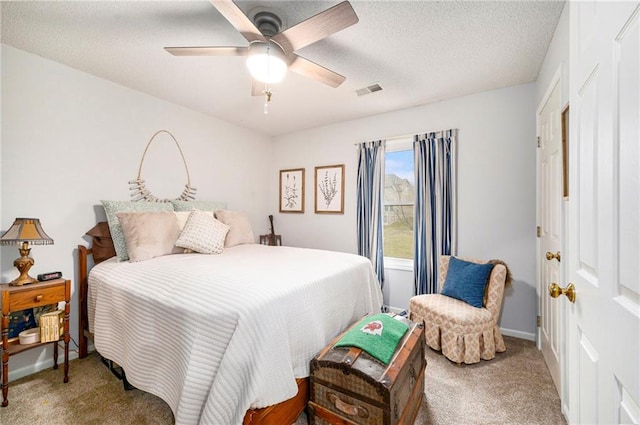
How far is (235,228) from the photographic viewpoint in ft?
10.4

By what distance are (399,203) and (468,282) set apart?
1310 millimetres

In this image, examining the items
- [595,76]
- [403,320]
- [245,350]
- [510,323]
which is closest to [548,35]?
[595,76]

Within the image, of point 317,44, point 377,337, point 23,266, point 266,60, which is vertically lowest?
point 377,337

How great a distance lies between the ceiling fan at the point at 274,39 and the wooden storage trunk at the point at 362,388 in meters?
1.81

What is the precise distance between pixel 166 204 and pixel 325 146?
224 cm

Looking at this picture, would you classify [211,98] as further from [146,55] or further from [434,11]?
[434,11]

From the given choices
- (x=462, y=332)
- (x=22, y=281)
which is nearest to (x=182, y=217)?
(x=22, y=281)

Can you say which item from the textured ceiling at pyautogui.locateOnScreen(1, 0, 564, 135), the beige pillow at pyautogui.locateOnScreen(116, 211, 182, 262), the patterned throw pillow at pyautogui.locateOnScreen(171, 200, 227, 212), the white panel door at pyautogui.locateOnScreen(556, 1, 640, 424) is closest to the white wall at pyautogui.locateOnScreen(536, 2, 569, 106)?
the textured ceiling at pyautogui.locateOnScreen(1, 0, 564, 135)

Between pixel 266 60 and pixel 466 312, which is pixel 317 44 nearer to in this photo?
pixel 266 60

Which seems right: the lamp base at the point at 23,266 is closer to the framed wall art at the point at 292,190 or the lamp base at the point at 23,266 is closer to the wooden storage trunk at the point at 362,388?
the wooden storage trunk at the point at 362,388

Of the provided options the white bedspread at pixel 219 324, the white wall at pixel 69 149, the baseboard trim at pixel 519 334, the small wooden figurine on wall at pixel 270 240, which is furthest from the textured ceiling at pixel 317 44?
the baseboard trim at pixel 519 334

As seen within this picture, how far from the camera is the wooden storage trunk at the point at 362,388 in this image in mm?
1321

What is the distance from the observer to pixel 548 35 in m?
1.96

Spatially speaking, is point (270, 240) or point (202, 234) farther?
point (270, 240)
